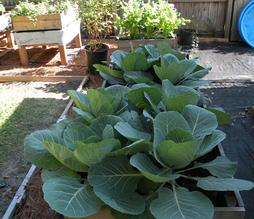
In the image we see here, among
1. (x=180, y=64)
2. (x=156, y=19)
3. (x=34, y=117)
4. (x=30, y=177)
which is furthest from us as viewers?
(x=156, y=19)

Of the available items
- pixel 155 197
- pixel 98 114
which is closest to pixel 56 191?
pixel 155 197

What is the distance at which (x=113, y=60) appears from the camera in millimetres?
2176

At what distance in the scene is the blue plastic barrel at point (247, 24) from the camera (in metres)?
6.27

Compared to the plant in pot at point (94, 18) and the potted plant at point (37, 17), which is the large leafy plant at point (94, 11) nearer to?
the plant in pot at point (94, 18)

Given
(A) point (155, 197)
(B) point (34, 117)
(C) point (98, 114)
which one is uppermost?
(C) point (98, 114)

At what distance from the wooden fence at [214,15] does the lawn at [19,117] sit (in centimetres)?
321

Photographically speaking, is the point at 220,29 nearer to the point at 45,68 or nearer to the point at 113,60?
the point at 45,68

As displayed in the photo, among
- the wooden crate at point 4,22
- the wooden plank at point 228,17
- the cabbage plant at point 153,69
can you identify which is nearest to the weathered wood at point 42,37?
the wooden crate at point 4,22

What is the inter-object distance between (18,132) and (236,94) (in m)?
2.71

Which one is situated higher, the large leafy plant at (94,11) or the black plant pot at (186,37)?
the large leafy plant at (94,11)

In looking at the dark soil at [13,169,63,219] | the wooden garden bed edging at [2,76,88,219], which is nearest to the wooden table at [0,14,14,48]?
the wooden garden bed edging at [2,76,88,219]

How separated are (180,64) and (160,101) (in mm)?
364

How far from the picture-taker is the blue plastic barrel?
20.6 ft

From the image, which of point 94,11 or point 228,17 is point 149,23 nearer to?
point 94,11
